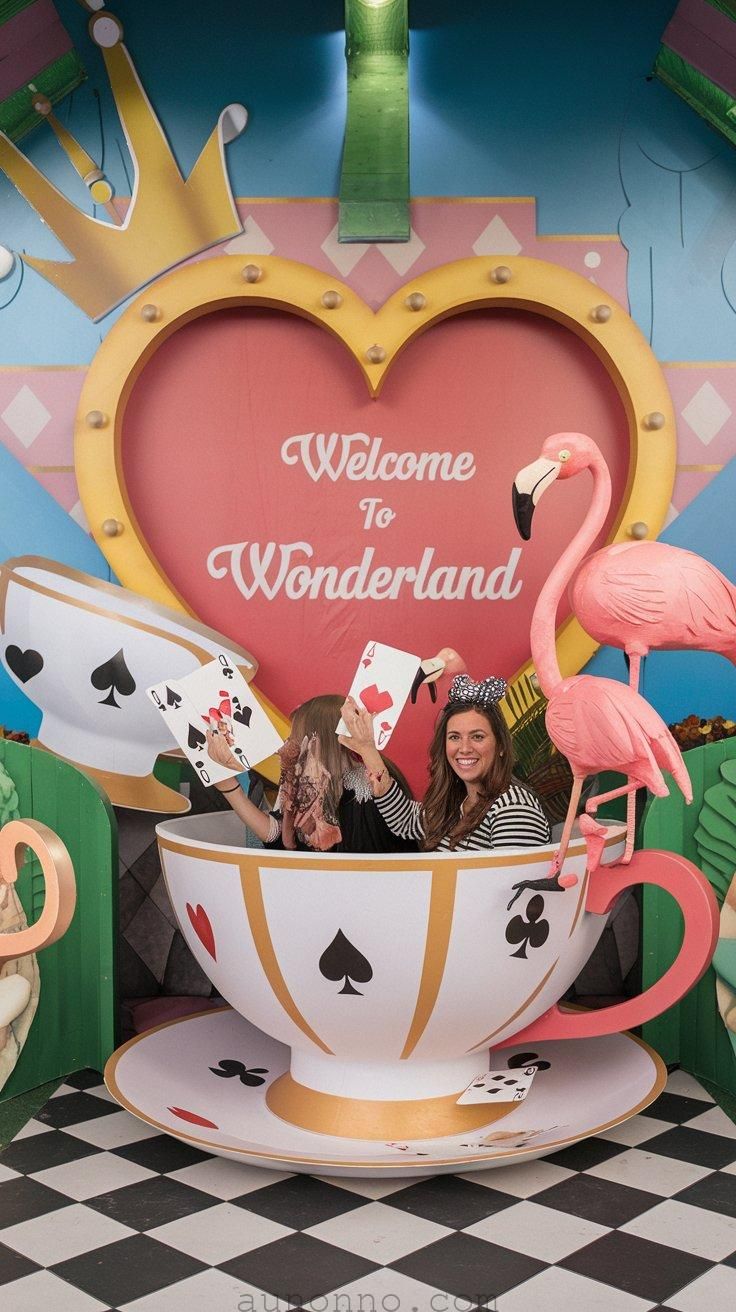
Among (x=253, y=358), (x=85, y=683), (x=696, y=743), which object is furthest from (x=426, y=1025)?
(x=253, y=358)

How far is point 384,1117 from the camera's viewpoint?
2.35 meters

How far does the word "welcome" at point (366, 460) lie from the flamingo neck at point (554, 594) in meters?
0.86

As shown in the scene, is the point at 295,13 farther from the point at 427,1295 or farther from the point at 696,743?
the point at 427,1295

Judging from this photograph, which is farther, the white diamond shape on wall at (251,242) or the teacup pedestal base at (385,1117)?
the white diamond shape on wall at (251,242)

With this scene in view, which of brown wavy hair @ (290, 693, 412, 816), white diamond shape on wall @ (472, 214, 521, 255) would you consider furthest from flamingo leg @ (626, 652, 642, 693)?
white diamond shape on wall @ (472, 214, 521, 255)

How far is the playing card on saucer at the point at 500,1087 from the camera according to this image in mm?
2314

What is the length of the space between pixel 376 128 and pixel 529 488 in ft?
4.76

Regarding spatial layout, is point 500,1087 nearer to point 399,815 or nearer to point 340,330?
point 399,815

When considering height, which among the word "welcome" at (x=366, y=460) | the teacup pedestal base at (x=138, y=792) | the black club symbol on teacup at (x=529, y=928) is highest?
the word "welcome" at (x=366, y=460)

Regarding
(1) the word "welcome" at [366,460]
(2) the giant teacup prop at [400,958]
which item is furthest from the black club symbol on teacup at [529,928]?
(1) the word "welcome" at [366,460]

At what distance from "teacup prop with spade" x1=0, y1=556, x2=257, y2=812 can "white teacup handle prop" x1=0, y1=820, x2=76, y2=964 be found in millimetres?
790

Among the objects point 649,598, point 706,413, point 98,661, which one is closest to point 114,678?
point 98,661

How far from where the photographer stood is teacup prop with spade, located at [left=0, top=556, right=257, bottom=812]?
3.12 metres

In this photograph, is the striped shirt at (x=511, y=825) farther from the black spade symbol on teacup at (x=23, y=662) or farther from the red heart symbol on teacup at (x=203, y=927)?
the black spade symbol on teacup at (x=23, y=662)
